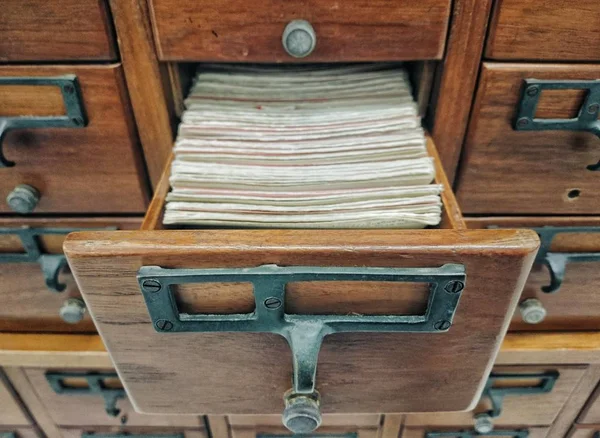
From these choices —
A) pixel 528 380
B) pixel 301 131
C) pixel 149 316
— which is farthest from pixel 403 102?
pixel 528 380

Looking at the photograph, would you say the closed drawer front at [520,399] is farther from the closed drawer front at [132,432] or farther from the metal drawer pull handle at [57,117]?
the metal drawer pull handle at [57,117]

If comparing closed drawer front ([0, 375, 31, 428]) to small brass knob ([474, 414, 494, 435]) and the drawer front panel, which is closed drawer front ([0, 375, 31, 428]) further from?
small brass knob ([474, 414, 494, 435])

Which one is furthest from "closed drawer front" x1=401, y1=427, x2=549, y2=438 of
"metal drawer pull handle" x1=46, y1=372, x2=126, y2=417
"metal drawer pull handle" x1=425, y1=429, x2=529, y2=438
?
"metal drawer pull handle" x1=46, y1=372, x2=126, y2=417

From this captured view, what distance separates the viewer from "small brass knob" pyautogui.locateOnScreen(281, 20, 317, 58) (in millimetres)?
445

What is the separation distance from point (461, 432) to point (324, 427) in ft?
0.67

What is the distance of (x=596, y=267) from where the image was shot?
594 mm

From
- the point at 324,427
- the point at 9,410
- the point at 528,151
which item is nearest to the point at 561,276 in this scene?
the point at 528,151

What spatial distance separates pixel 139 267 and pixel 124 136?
0.20 meters

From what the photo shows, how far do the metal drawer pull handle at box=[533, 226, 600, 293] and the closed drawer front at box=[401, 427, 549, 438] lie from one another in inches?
11.3

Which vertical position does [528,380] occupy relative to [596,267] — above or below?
below

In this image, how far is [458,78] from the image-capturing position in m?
0.48

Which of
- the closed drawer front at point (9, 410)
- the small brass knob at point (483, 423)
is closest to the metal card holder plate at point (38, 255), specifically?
the closed drawer front at point (9, 410)

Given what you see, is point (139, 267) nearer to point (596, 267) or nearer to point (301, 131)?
point (301, 131)

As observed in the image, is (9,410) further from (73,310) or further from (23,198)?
(23,198)
